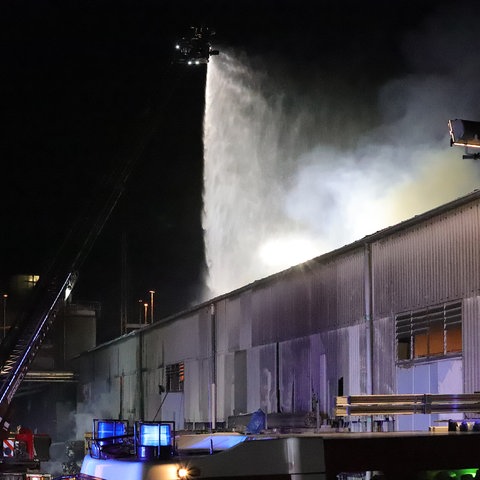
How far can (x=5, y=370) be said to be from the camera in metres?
25.3

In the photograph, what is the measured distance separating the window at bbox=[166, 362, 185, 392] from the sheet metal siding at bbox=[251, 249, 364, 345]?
32.3ft

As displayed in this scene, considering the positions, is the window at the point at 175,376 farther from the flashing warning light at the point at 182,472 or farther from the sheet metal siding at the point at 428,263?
the flashing warning light at the point at 182,472

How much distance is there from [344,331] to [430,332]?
4.45 meters

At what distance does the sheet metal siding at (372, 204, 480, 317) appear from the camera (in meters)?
20.0

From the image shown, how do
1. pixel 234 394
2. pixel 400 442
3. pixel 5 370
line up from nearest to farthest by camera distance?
pixel 400 442, pixel 5 370, pixel 234 394

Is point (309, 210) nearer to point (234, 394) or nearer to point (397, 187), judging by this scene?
point (397, 187)

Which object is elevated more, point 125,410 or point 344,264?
point 344,264

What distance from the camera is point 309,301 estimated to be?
1105 inches

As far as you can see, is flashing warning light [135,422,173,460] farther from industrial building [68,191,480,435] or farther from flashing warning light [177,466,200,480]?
industrial building [68,191,480,435]

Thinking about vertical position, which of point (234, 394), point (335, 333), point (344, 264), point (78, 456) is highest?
point (344, 264)

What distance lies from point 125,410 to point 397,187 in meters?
23.9

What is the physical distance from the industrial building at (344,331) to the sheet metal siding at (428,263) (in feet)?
0.10

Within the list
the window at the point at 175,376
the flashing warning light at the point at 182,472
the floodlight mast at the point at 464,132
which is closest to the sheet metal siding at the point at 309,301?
the floodlight mast at the point at 464,132

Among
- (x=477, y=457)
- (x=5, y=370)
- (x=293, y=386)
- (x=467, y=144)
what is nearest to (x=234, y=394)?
(x=293, y=386)
